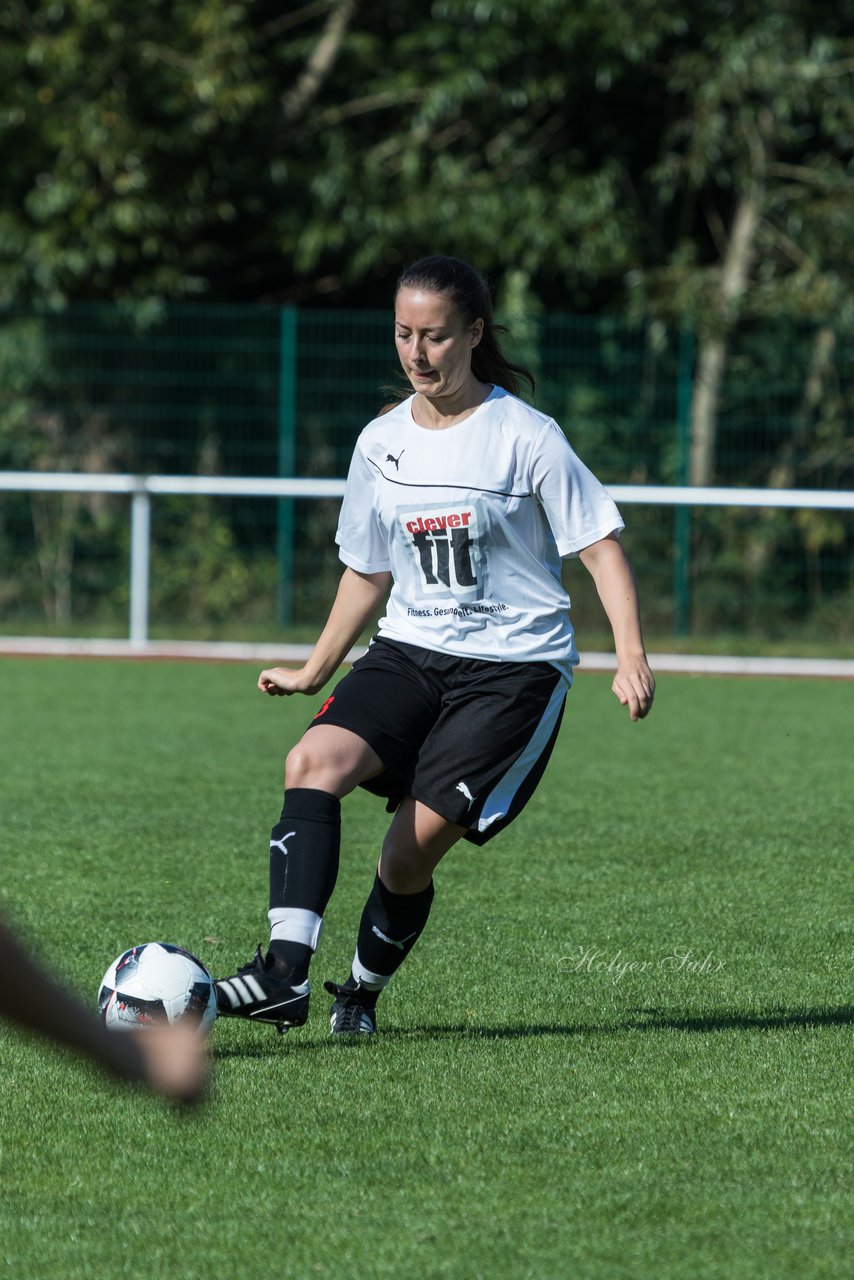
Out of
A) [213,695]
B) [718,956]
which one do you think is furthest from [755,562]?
[718,956]

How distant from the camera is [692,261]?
17.3m

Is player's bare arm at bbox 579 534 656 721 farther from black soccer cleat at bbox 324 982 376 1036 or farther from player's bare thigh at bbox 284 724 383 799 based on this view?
black soccer cleat at bbox 324 982 376 1036

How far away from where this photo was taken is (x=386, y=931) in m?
4.61

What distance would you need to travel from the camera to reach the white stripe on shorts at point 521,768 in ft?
14.5

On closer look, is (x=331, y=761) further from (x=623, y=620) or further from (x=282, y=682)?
(x=623, y=620)

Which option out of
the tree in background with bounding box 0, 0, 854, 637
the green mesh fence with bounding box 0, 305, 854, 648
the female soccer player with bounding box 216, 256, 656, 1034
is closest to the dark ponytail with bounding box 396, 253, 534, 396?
the female soccer player with bounding box 216, 256, 656, 1034

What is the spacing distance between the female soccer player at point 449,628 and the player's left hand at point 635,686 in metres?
0.01

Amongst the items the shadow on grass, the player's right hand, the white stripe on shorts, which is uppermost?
the player's right hand

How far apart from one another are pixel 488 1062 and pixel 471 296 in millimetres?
1795

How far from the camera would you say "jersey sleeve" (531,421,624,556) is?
14.4 ft

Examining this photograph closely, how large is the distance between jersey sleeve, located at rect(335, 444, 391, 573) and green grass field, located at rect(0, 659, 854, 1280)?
3.82 ft

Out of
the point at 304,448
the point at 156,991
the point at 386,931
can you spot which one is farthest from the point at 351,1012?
the point at 304,448

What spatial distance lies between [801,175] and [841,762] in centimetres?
896

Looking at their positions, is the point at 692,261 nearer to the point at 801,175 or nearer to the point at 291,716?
the point at 801,175
